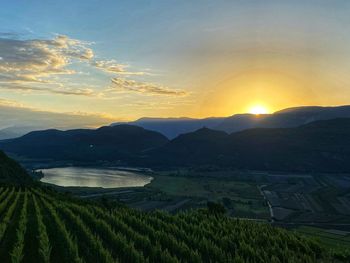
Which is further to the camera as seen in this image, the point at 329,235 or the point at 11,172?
the point at 11,172

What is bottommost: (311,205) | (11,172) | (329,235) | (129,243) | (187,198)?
(311,205)

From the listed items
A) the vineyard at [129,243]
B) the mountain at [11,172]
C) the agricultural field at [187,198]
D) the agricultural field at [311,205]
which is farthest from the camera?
the agricultural field at [187,198]

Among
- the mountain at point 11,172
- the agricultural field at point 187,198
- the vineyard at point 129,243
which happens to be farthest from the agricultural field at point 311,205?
the vineyard at point 129,243

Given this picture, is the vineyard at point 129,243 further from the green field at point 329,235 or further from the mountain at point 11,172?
the mountain at point 11,172

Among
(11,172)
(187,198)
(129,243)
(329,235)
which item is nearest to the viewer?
(129,243)

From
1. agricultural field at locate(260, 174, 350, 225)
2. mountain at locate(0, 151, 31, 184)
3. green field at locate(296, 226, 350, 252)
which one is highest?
mountain at locate(0, 151, 31, 184)

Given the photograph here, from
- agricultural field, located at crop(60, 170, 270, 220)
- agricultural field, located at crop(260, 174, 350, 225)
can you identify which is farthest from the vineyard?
agricultural field, located at crop(60, 170, 270, 220)

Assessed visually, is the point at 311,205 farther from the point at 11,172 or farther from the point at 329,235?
the point at 11,172

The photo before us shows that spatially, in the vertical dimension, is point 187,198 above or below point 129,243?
below

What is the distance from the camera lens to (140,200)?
160m

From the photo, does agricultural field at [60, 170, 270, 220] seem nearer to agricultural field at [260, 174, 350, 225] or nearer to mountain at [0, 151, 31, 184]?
agricultural field at [260, 174, 350, 225]

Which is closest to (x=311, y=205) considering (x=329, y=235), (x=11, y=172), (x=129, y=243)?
(x=329, y=235)

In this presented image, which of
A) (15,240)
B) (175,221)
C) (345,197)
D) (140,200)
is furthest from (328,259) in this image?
(345,197)

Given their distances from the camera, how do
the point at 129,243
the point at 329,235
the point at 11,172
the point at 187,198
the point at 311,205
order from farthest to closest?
the point at 187,198 → the point at 311,205 → the point at 11,172 → the point at 329,235 → the point at 129,243
